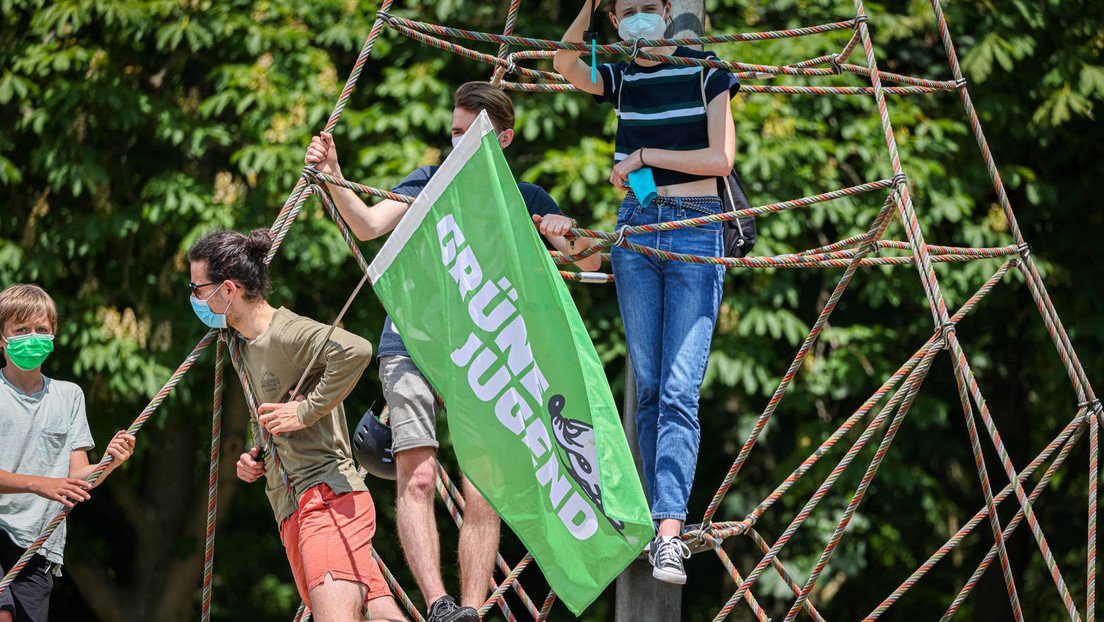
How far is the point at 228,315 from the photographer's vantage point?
316 centimetres

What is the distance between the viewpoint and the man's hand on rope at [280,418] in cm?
299

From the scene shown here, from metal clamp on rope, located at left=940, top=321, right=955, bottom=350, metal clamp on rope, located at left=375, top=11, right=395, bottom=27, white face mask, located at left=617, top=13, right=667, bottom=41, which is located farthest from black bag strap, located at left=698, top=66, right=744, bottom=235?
metal clamp on rope, located at left=375, top=11, right=395, bottom=27

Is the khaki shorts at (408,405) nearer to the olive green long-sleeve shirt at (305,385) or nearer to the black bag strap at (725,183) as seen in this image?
the olive green long-sleeve shirt at (305,385)

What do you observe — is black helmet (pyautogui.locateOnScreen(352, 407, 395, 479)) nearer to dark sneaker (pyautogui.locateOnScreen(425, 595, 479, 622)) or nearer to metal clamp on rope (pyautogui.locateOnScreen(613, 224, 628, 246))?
dark sneaker (pyautogui.locateOnScreen(425, 595, 479, 622))

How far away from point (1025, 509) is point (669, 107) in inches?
57.9

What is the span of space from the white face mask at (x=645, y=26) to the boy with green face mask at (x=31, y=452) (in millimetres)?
1769

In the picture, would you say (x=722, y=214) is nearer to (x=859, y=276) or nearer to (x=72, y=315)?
(x=859, y=276)

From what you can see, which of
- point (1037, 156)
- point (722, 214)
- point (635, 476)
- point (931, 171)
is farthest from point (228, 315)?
point (1037, 156)

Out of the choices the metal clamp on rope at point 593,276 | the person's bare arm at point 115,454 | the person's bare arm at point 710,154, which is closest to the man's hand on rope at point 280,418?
the person's bare arm at point 115,454

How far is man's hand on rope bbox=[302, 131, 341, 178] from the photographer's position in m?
3.35

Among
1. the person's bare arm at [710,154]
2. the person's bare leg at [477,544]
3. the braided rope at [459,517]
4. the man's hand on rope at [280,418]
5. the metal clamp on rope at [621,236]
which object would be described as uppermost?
the person's bare arm at [710,154]

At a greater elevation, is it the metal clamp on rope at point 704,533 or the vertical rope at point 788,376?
the vertical rope at point 788,376

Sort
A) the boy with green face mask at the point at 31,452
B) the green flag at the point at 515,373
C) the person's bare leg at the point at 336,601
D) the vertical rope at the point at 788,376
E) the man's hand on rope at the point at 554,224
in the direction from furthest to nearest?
1. the vertical rope at the point at 788,376
2. the man's hand on rope at the point at 554,224
3. the boy with green face mask at the point at 31,452
4. the person's bare leg at the point at 336,601
5. the green flag at the point at 515,373

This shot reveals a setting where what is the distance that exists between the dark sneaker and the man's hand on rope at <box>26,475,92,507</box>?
97cm
